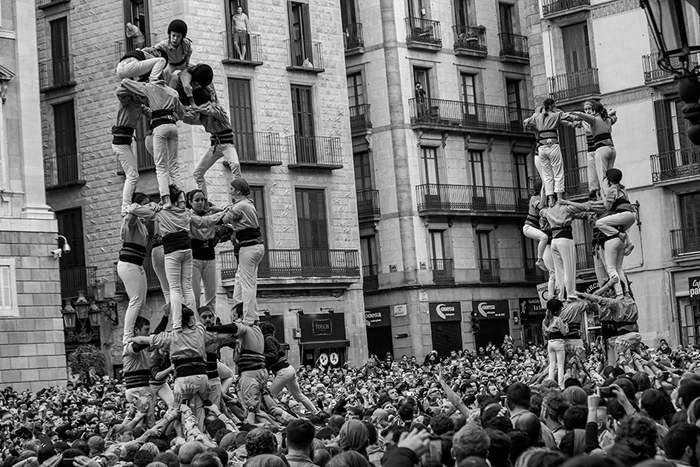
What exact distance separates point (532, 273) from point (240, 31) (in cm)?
1943

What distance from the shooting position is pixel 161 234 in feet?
71.7

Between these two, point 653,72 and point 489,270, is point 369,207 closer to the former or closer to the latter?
point 489,270

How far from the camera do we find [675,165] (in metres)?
51.7

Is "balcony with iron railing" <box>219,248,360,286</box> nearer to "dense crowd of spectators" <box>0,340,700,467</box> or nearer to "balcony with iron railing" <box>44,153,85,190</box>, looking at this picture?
"balcony with iron railing" <box>44,153,85,190</box>

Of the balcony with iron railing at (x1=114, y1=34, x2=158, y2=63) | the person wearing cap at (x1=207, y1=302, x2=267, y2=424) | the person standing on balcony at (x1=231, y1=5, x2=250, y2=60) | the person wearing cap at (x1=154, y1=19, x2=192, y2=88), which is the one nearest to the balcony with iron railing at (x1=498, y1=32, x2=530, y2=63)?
the person standing on balcony at (x1=231, y1=5, x2=250, y2=60)

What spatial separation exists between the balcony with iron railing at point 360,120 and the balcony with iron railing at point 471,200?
357 cm

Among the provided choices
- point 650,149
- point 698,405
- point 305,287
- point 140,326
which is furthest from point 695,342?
point 698,405

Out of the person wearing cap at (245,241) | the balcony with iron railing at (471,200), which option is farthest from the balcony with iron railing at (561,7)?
the person wearing cap at (245,241)

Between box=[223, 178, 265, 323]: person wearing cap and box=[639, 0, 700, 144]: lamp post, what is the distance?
395 inches

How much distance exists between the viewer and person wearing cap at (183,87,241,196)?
77.5ft

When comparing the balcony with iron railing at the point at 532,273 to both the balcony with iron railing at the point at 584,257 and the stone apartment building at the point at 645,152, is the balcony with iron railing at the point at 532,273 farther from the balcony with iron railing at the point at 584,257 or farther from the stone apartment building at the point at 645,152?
the stone apartment building at the point at 645,152

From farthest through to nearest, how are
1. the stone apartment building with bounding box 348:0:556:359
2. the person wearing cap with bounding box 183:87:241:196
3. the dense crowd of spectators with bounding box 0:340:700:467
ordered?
the stone apartment building with bounding box 348:0:556:359
the person wearing cap with bounding box 183:87:241:196
the dense crowd of spectators with bounding box 0:340:700:467

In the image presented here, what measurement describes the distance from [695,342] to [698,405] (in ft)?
133

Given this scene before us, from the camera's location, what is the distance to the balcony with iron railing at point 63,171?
171ft
